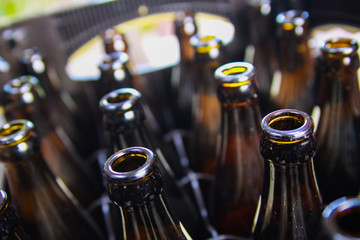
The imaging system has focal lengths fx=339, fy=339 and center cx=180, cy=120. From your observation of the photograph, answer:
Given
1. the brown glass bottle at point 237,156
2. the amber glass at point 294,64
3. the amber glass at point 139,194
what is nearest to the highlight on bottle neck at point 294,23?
the amber glass at point 294,64

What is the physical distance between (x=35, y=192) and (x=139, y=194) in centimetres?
28

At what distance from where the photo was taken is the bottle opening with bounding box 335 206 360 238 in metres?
0.23

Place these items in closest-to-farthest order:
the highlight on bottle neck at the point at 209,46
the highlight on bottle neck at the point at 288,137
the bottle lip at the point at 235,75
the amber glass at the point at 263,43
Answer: the highlight on bottle neck at the point at 288,137 → the bottle lip at the point at 235,75 → the highlight on bottle neck at the point at 209,46 → the amber glass at the point at 263,43

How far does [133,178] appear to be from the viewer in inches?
12.9

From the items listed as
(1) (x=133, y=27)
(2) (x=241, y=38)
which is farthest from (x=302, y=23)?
(1) (x=133, y=27)

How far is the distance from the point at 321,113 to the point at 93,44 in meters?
0.70

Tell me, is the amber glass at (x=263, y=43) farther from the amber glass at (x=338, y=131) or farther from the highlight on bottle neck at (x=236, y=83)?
the highlight on bottle neck at (x=236, y=83)

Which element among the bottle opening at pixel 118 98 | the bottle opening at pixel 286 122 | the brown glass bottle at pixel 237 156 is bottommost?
the brown glass bottle at pixel 237 156

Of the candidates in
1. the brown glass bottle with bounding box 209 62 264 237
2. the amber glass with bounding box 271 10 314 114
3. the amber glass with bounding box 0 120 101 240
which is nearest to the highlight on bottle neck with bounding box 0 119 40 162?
the amber glass with bounding box 0 120 101 240

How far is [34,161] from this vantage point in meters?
0.51

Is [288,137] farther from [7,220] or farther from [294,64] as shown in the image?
[294,64]

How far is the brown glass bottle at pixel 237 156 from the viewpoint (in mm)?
463

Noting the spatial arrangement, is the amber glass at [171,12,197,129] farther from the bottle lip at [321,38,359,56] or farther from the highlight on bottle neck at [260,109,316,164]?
the highlight on bottle neck at [260,109,316,164]

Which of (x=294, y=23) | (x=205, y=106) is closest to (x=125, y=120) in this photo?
(x=205, y=106)
